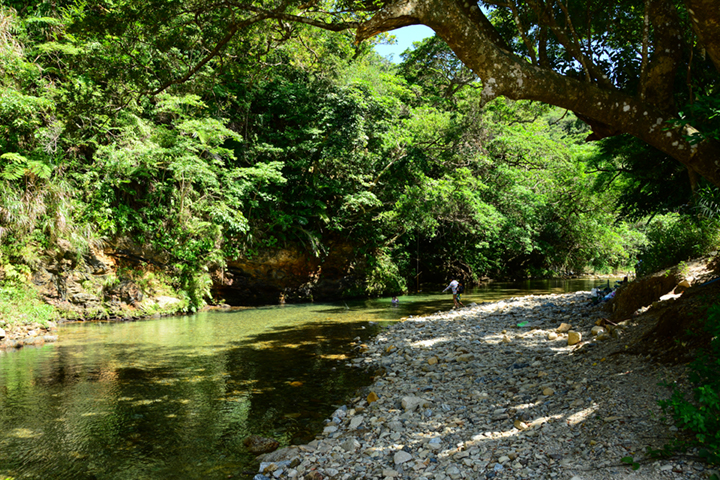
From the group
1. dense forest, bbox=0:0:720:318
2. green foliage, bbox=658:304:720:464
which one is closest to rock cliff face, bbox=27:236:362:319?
dense forest, bbox=0:0:720:318

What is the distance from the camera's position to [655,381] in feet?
12.5

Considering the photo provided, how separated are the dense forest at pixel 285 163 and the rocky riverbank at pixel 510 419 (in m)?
2.77

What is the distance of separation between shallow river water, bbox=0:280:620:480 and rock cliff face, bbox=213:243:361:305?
557 centimetres

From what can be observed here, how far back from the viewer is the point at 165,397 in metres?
5.91

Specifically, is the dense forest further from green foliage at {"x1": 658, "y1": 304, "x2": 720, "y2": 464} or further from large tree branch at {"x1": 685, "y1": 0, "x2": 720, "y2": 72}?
green foliage at {"x1": 658, "y1": 304, "x2": 720, "y2": 464}

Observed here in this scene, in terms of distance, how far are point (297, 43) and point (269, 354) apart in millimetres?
8734

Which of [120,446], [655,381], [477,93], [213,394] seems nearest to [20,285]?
[213,394]

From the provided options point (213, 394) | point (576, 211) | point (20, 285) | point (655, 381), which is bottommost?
point (213, 394)

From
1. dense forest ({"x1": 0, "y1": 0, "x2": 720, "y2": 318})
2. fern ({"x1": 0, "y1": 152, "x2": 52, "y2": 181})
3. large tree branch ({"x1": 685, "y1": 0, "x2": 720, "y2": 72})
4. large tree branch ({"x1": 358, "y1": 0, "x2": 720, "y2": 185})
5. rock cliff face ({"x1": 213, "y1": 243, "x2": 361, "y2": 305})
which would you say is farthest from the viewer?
rock cliff face ({"x1": 213, "y1": 243, "x2": 361, "y2": 305})

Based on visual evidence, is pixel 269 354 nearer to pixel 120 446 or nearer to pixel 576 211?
pixel 120 446

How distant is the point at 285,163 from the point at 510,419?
14.4 metres

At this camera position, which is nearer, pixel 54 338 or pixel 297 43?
pixel 54 338

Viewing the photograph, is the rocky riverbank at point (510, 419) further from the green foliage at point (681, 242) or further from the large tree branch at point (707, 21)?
the large tree branch at point (707, 21)

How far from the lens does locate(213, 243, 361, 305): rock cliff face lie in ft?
54.1
